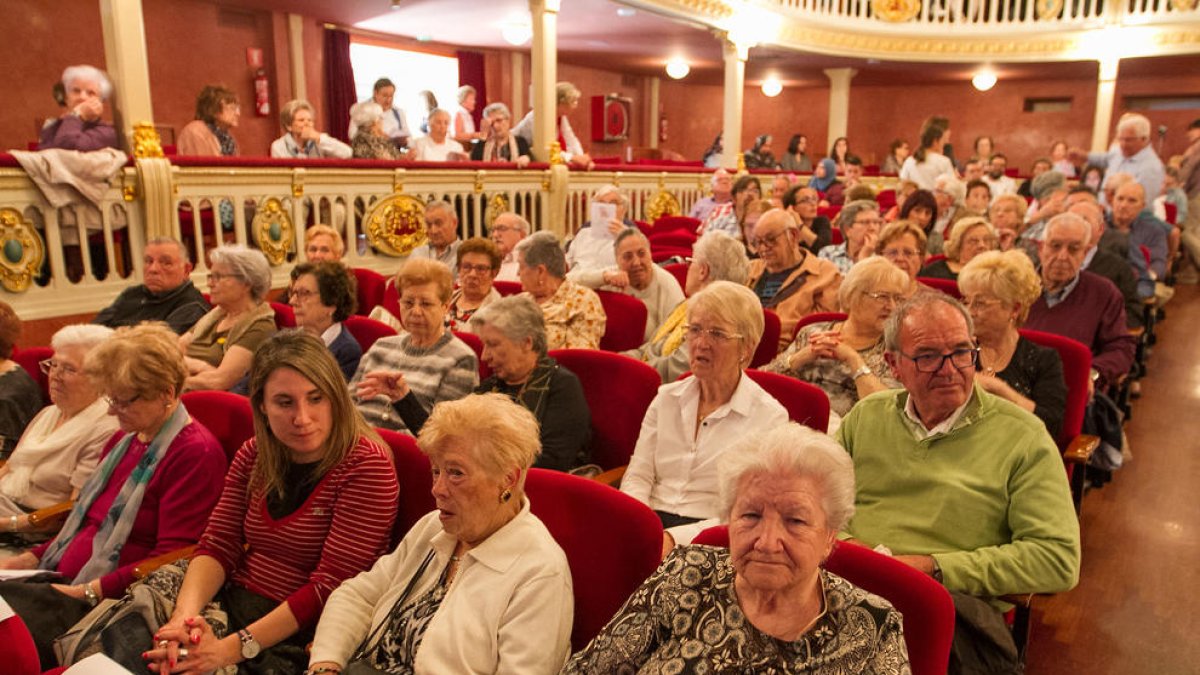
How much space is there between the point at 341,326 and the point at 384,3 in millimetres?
6593

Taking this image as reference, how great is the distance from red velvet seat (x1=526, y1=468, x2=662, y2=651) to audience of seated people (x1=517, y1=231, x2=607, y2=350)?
162cm

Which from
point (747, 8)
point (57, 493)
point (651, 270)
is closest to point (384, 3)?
point (747, 8)

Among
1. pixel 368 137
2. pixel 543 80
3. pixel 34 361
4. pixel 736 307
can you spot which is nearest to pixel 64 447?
pixel 34 361

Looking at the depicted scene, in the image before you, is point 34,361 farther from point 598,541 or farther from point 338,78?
point 338,78

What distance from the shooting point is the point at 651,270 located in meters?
3.86

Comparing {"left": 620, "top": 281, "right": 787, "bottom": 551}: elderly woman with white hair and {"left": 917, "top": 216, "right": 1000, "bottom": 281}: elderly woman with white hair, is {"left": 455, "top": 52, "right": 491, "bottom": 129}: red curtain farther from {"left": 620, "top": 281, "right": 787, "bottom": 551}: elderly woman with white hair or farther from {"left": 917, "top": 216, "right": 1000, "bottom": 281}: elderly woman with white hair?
{"left": 620, "top": 281, "right": 787, "bottom": 551}: elderly woman with white hair

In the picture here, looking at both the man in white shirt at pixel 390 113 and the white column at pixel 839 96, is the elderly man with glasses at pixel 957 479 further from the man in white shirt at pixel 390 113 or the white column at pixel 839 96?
the white column at pixel 839 96

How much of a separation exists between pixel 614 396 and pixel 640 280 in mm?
1316

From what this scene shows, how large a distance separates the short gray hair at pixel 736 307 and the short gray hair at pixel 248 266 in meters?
1.82

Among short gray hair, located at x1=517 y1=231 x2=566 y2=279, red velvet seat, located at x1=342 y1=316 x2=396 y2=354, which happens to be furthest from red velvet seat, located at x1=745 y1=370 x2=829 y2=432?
red velvet seat, located at x1=342 y1=316 x2=396 y2=354

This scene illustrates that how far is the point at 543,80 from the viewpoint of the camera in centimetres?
707

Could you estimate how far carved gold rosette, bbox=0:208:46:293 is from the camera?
3.93 meters

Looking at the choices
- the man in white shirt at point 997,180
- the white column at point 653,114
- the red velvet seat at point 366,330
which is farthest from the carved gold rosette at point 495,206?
the white column at point 653,114

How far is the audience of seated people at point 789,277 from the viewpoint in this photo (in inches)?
143
